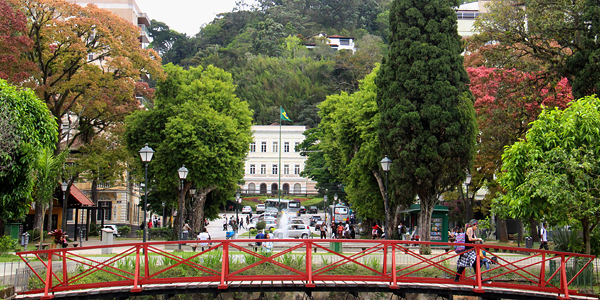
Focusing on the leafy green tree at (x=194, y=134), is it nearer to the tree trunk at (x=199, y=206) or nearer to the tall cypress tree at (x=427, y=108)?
the tree trunk at (x=199, y=206)

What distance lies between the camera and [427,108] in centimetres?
2691

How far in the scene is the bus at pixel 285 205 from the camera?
7807cm

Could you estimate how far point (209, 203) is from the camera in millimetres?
44031

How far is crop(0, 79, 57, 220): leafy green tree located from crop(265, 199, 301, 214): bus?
56483 millimetres

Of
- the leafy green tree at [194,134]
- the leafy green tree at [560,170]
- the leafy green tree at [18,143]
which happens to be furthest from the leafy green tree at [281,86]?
the leafy green tree at [560,170]

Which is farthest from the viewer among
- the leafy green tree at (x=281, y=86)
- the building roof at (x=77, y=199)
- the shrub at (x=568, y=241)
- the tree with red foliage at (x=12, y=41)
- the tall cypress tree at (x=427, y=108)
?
the leafy green tree at (x=281, y=86)

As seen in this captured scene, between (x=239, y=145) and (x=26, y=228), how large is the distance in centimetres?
1392

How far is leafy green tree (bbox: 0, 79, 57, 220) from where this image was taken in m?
18.2

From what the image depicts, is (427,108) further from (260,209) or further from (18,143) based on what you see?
(260,209)

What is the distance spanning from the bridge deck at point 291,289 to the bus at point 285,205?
62249 millimetres

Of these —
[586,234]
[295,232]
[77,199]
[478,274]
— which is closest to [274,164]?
[295,232]

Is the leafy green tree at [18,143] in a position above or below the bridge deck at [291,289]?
above

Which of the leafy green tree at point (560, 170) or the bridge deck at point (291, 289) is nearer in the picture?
the bridge deck at point (291, 289)

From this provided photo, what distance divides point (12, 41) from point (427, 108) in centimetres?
1994
